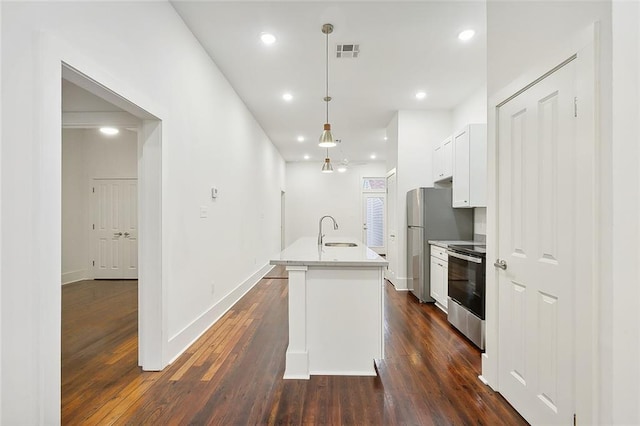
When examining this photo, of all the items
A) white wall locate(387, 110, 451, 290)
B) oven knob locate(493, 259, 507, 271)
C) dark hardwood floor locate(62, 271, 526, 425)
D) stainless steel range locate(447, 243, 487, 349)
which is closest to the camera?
dark hardwood floor locate(62, 271, 526, 425)

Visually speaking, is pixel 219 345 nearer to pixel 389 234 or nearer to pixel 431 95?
pixel 389 234

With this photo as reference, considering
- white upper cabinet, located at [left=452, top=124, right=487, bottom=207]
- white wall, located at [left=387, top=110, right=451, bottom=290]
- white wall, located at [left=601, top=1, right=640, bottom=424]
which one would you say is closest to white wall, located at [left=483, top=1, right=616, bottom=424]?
white wall, located at [left=601, top=1, right=640, bottom=424]

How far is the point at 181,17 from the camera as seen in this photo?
8.89 feet

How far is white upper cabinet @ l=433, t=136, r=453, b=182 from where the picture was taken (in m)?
4.21

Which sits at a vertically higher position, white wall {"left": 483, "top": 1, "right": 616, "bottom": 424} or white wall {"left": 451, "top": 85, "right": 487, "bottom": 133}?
white wall {"left": 451, "top": 85, "right": 487, "bottom": 133}

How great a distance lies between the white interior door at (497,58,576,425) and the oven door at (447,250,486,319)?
28.2 inches

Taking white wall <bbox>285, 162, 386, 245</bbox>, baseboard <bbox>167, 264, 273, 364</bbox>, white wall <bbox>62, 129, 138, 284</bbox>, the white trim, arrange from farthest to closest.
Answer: white wall <bbox>285, 162, 386, 245</bbox> < white wall <bbox>62, 129, 138, 284</bbox> < baseboard <bbox>167, 264, 273, 364</bbox> < the white trim

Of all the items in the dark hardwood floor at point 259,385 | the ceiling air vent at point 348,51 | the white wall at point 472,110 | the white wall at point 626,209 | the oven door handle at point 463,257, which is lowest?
the dark hardwood floor at point 259,385

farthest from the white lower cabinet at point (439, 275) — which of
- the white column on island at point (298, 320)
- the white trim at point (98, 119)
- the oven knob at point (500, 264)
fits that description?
the white trim at point (98, 119)

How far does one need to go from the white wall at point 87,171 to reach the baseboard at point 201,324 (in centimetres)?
332

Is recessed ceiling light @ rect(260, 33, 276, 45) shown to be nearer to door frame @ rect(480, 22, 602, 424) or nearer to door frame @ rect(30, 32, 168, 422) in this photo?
door frame @ rect(30, 32, 168, 422)

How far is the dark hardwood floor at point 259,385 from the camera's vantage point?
6.15 feet

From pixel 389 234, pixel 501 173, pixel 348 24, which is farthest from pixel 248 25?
pixel 389 234

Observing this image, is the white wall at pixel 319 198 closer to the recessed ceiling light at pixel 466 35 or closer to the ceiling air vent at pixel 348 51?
the ceiling air vent at pixel 348 51
